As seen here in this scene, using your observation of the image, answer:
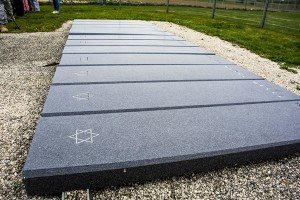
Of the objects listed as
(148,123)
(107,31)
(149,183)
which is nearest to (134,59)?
(148,123)

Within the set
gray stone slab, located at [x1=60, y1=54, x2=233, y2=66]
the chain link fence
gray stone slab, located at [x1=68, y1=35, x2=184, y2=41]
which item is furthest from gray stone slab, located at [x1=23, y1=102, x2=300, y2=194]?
the chain link fence

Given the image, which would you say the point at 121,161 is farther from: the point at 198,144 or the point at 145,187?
the point at 198,144

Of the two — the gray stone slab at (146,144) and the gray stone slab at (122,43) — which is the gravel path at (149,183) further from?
the gray stone slab at (122,43)

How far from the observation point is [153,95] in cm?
303

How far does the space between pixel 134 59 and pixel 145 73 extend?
0.71 m

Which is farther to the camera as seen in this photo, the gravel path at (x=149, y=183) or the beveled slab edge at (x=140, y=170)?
the gravel path at (x=149, y=183)

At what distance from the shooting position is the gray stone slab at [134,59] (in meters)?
4.12

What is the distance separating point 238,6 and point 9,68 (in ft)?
64.9

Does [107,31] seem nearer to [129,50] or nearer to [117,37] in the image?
[117,37]

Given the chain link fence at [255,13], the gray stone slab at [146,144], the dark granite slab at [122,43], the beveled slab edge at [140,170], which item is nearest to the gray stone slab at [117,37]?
the dark granite slab at [122,43]

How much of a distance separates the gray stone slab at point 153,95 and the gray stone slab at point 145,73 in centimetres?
20

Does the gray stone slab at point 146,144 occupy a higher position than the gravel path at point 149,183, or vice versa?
the gray stone slab at point 146,144

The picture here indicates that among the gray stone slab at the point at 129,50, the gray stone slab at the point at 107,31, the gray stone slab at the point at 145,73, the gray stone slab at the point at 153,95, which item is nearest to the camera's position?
the gray stone slab at the point at 153,95

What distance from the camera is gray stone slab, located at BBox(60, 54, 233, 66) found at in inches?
162
